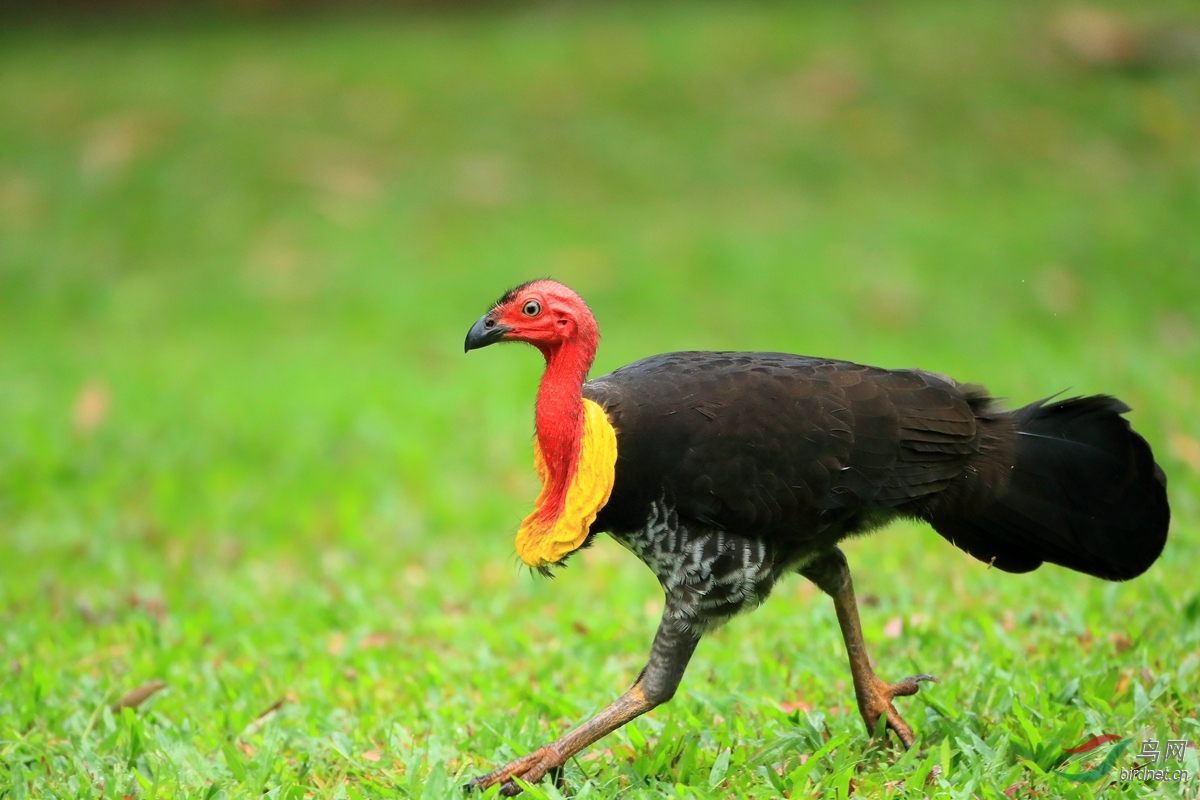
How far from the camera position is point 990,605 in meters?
5.43

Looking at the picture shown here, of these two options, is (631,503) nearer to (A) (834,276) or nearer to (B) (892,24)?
(A) (834,276)

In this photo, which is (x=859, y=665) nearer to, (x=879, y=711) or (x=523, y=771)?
(x=879, y=711)

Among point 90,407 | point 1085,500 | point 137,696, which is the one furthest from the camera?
point 90,407

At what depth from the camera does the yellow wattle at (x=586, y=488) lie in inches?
144

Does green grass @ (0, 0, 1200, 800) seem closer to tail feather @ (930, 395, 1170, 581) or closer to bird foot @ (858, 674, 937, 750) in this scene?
bird foot @ (858, 674, 937, 750)

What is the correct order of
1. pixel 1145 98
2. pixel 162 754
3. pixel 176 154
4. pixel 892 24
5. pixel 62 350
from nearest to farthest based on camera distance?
pixel 162 754, pixel 62 350, pixel 176 154, pixel 1145 98, pixel 892 24

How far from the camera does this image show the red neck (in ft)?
12.2

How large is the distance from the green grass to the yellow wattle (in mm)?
759

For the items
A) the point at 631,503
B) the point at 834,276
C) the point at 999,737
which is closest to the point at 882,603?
the point at 999,737

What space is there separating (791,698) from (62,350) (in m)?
7.39

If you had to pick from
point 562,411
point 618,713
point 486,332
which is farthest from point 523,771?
point 486,332

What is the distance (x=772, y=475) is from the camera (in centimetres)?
373

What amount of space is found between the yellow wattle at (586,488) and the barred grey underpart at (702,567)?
0.66 ft

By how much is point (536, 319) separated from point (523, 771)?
1415mm
